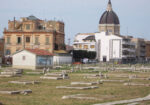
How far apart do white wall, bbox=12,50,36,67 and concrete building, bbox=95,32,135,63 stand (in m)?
71.5

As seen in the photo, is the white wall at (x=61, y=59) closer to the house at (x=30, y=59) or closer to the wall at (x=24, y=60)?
the house at (x=30, y=59)

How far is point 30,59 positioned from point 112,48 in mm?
76135

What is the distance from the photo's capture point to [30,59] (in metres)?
65.1

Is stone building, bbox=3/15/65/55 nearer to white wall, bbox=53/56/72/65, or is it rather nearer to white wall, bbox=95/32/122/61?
white wall, bbox=53/56/72/65

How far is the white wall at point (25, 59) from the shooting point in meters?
65.0

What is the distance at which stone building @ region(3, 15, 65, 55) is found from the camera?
103 m

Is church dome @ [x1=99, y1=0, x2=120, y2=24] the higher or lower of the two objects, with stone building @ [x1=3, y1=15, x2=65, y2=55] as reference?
higher

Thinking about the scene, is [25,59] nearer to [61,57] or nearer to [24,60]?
[24,60]

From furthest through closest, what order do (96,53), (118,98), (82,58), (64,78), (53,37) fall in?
(96,53) < (82,58) < (53,37) < (64,78) < (118,98)

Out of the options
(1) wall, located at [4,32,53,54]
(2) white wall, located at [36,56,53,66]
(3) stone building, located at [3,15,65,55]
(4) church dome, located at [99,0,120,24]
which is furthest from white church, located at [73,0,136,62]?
(2) white wall, located at [36,56,53,66]

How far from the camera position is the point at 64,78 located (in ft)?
137

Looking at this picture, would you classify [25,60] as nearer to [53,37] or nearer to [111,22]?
[53,37]

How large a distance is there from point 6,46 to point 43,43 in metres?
9.70

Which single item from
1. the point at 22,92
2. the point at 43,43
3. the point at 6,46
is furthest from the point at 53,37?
the point at 22,92
